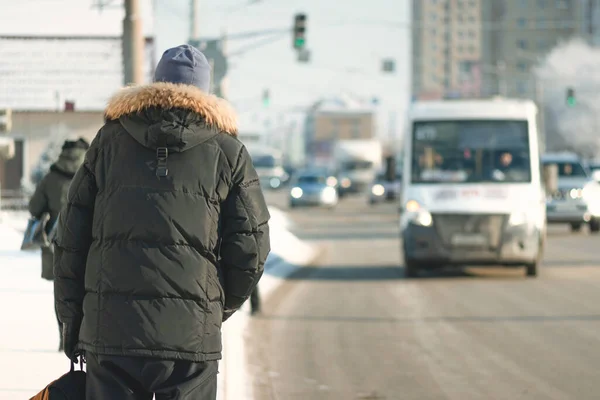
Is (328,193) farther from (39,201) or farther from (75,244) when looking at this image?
(75,244)

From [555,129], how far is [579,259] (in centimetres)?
9601

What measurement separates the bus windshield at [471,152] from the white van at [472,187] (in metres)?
0.01

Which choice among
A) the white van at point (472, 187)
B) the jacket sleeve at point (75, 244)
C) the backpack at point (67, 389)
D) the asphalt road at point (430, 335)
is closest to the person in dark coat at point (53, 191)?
the asphalt road at point (430, 335)

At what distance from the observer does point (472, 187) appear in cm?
1866

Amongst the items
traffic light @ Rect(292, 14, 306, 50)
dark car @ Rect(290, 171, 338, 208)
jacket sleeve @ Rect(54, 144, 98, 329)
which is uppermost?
traffic light @ Rect(292, 14, 306, 50)

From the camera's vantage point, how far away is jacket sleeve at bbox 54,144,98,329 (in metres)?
4.31

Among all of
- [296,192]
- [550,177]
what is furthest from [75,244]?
[296,192]

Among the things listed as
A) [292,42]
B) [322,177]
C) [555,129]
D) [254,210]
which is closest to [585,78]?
A: [555,129]

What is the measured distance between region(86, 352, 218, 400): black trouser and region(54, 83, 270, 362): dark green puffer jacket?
0.05 metres

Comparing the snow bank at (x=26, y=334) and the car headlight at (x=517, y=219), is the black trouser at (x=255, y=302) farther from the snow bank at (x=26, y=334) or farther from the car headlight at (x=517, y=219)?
the car headlight at (x=517, y=219)

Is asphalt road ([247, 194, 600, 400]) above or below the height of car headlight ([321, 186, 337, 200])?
below

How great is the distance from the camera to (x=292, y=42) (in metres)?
34.6

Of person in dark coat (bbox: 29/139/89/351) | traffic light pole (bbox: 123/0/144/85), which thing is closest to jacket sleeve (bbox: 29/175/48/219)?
person in dark coat (bbox: 29/139/89/351)

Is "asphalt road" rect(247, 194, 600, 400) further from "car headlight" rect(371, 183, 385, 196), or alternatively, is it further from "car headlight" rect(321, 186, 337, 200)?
"car headlight" rect(371, 183, 385, 196)
